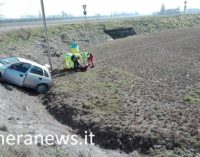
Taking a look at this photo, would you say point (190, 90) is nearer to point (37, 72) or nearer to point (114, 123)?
point (114, 123)

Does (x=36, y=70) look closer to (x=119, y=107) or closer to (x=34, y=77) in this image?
(x=34, y=77)

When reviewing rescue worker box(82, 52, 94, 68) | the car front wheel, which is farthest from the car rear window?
rescue worker box(82, 52, 94, 68)

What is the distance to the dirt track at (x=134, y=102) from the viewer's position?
1283cm

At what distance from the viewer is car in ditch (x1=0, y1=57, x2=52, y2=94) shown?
18.1 meters

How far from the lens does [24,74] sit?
1848cm

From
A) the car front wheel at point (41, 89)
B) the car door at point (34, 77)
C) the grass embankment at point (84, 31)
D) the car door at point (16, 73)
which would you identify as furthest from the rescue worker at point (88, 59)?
the car door at point (16, 73)

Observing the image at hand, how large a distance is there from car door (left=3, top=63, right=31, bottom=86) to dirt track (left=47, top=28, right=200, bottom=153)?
1.62m

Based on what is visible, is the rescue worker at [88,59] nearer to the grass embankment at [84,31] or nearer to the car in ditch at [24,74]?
the grass embankment at [84,31]

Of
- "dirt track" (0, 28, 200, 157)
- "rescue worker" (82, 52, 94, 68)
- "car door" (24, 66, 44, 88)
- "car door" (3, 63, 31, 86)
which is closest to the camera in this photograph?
"dirt track" (0, 28, 200, 157)

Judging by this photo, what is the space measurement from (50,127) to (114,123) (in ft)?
7.82

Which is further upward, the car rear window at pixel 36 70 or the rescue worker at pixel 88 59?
the car rear window at pixel 36 70

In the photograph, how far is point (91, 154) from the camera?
36.3ft

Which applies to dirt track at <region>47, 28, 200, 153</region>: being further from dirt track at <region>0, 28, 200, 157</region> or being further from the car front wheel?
the car front wheel

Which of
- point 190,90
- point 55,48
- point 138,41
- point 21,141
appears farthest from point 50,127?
point 138,41
